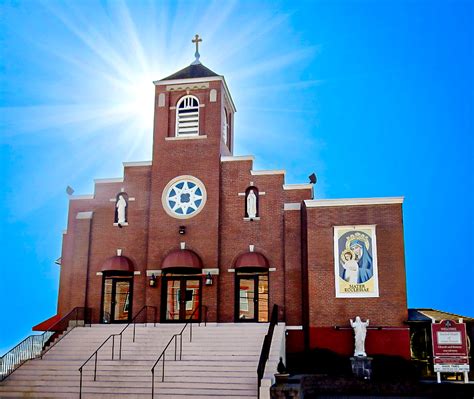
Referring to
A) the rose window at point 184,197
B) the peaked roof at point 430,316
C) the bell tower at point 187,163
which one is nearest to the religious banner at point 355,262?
the peaked roof at point 430,316

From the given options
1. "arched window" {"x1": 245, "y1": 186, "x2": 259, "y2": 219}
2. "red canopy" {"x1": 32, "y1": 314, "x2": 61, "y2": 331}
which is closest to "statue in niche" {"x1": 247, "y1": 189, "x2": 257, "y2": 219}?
"arched window" {"x1": 245, "y1": 186, "x2": 259, "y2": 219}

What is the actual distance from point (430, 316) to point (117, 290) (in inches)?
485

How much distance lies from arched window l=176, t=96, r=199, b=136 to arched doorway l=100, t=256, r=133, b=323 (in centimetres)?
592

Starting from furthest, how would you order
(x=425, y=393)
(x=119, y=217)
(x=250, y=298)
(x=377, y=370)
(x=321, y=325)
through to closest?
(x=119, y=217), (x=250, y=298), (x=321, y=325), (x=377, y=370), (x=425, y=393)

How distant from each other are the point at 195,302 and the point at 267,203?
487 centimetres

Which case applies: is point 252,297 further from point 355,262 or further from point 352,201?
point 352,201

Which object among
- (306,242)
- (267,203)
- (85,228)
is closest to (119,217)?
(85,228)

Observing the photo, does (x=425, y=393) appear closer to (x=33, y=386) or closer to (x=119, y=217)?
(x=33, y=386)

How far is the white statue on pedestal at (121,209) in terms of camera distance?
26.6 m

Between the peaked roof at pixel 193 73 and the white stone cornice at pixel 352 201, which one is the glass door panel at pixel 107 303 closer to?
the white stone cornice at pixel 352 201

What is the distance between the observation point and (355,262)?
23297 mm

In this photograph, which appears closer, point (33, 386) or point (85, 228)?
point (33, 386)

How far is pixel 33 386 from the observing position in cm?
1944

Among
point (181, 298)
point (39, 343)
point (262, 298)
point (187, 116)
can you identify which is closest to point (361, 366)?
point (262, 298)
